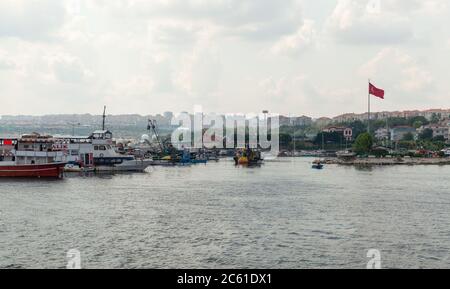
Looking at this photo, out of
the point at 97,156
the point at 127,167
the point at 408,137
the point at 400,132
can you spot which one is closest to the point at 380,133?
the point at 400,132

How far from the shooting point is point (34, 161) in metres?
46.9

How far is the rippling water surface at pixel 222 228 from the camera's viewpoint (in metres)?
15.6

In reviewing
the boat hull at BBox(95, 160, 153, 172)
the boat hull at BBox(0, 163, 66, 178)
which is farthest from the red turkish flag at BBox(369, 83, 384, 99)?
the boat hull at BBox(0, 163, 66, 178)

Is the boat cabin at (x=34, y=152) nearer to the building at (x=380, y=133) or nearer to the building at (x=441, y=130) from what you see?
the building at (x=441, y=130)

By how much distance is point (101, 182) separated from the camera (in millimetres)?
42469

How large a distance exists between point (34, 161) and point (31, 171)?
1898mm

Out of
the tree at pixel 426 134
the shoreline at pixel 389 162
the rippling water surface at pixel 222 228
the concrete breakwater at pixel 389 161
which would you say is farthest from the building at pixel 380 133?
the rippling water surface at pixel 222 228

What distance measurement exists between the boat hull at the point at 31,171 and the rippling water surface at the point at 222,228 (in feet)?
→ 31.6

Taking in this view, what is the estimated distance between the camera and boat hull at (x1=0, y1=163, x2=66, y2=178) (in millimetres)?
44781

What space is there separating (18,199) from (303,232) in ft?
53.5
